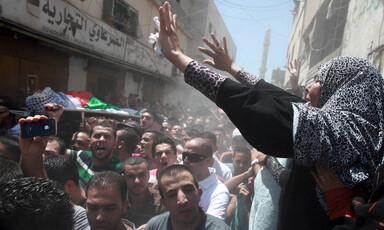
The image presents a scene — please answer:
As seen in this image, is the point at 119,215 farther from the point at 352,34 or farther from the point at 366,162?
the point at 352,34

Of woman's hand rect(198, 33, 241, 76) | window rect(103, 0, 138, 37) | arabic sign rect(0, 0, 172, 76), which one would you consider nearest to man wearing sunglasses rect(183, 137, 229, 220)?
woman's hand rect(198, 33, 241, 76)

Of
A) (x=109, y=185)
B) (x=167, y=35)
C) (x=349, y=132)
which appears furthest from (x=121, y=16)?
(x=349, y=132)

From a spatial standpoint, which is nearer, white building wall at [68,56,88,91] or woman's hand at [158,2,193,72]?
woman's hand at [158,2,193,72]

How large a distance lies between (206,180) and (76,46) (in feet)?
22.7

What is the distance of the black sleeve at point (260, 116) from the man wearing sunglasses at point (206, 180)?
1639 mm

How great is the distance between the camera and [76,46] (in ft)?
26.8

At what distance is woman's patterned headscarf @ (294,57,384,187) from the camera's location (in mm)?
1063

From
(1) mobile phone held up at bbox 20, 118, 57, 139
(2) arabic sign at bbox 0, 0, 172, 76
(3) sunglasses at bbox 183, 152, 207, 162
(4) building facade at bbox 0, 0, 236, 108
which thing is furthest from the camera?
(4) building facade at bbox 0, 0, 236, 108

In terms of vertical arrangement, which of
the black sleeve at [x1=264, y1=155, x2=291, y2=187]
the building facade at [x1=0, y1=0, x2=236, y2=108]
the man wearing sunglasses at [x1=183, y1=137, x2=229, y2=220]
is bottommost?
the man wearing sunglasses at [x1=183, y1=137, x2=229, y2=220]

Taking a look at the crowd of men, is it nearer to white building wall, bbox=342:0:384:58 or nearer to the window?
white building wall, bbox=342:0:384:58

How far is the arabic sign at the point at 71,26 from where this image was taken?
6.70m

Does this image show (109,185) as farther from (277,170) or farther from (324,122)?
(324,122)

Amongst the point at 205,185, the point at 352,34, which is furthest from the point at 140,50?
the point at 205,185

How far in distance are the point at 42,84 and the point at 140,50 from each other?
603cm
